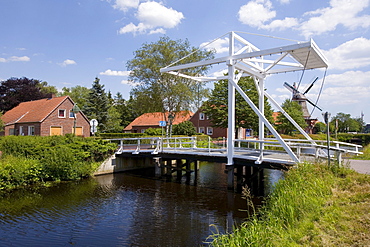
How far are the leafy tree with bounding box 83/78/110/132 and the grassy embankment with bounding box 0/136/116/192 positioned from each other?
827 inches

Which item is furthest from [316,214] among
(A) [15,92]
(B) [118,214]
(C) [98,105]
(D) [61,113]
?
(A) [15,92]

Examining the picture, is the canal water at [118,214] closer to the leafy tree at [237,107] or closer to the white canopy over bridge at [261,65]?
the white canopy over bridge at [261,65]

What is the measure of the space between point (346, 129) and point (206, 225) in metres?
77.0

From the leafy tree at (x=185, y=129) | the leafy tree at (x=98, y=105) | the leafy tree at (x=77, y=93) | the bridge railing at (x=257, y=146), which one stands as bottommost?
the bridge railing at (x=257, y=146)

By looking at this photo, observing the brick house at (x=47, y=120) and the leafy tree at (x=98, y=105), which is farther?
the leafy tree at (x=98, y=105)

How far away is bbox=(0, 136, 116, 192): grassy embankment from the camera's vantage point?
13.9m

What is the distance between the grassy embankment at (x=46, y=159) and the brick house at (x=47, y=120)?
41.3 feet

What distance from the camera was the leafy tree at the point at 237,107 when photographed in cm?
2683

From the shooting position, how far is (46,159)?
15516 mm

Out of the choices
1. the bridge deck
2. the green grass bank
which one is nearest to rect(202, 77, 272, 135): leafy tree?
the bridge deck

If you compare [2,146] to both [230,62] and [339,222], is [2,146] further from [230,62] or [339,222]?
[339,222]

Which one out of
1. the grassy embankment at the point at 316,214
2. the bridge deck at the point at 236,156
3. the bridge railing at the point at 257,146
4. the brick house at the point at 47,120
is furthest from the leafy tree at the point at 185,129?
the grassy embankment at the point at 316,214

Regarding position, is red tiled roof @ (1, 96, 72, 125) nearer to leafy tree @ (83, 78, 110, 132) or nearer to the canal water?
leafy tree @ (83, 78, 110, 132)

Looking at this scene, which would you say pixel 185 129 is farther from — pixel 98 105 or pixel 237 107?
pixel 98 105
